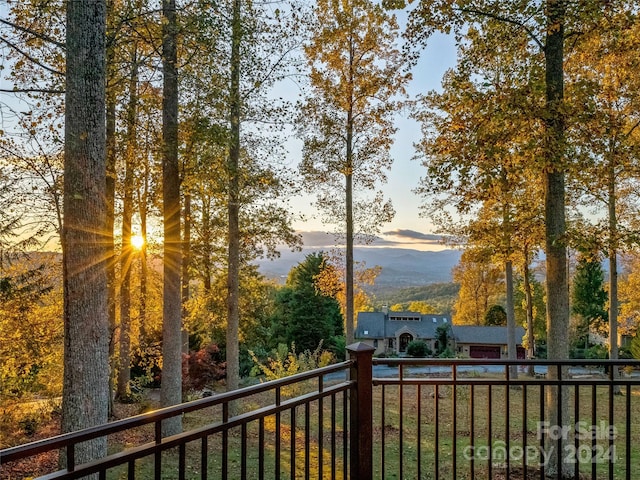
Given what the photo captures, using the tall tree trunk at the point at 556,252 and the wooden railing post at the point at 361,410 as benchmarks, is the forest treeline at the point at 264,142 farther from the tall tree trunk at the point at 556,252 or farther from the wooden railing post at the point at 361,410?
the wooden railing post at the point at 361,410

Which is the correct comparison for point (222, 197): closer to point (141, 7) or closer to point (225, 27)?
point (225, 27)

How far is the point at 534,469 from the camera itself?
5.09m

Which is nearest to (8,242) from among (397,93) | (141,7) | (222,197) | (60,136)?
(60,136)

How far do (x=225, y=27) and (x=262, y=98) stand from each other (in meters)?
1.89

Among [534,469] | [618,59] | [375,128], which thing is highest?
[618,59]

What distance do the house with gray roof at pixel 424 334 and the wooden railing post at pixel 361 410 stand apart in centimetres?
2129

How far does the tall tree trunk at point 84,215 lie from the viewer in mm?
3193

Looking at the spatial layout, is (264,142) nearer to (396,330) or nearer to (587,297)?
(396,330)

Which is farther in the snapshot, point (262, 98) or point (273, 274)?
point (273, 274)

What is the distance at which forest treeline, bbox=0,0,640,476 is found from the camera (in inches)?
138

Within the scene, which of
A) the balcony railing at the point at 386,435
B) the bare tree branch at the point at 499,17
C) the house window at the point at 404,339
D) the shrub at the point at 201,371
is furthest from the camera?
the house window at the point at 404,339

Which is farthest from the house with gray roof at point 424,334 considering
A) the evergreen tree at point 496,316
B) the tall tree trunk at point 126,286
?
the tall tree trunk at point 126,286

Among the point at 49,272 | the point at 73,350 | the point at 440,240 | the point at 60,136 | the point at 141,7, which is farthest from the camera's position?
the point at 440,240

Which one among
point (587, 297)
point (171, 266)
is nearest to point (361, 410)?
point (171, 266)
